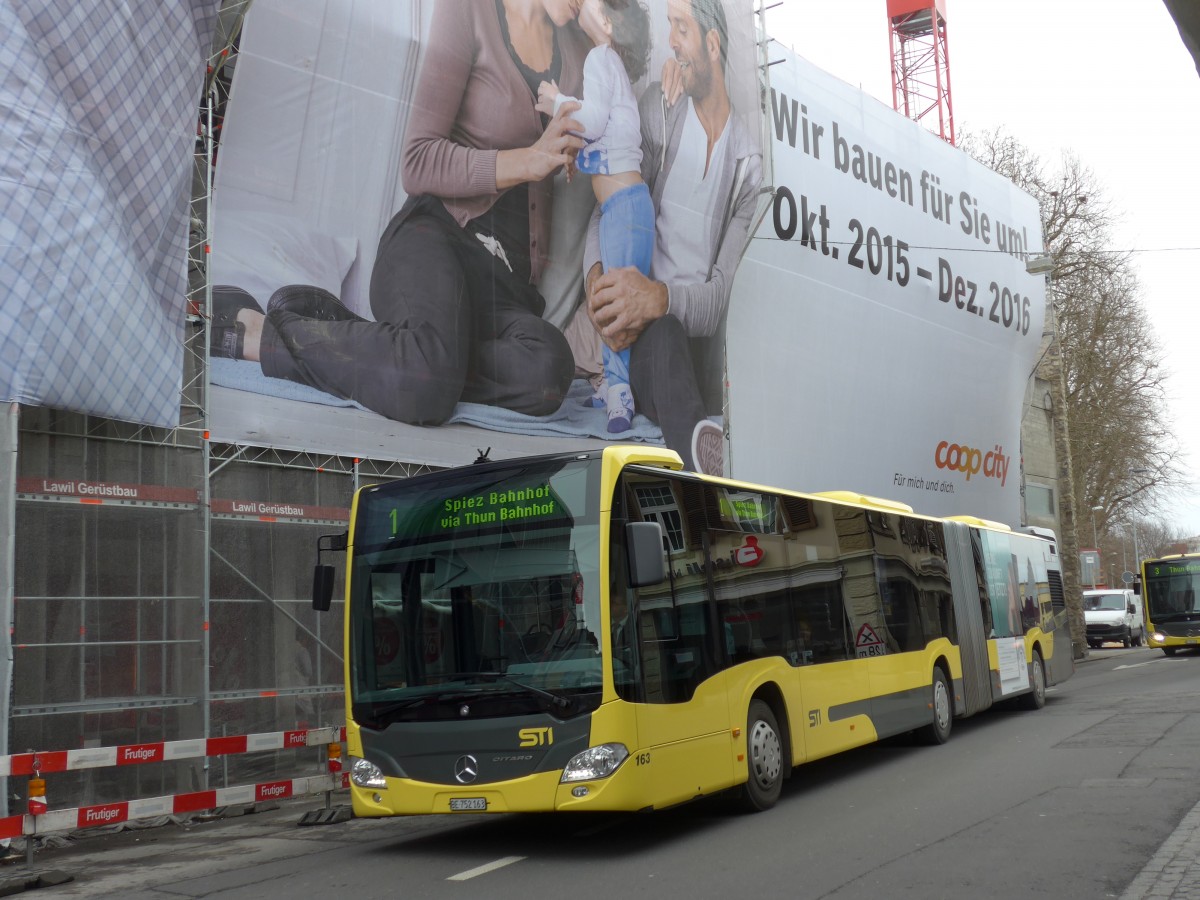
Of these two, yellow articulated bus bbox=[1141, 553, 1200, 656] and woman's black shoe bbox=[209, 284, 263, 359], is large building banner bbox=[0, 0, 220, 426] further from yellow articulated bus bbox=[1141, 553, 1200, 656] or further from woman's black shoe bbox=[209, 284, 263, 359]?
yellow articulated bus bbox=[1141, 553, 1200, 656]

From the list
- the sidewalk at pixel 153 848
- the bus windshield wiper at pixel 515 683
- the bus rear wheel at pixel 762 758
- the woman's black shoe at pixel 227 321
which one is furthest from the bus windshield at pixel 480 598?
the woman's black shoe at pixel 227 321

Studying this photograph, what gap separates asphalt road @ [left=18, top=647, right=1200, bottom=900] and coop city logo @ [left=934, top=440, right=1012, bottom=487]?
16924mm

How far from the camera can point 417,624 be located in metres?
8.44

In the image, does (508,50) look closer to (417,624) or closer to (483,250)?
(483,250)

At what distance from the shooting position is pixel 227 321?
1305cm

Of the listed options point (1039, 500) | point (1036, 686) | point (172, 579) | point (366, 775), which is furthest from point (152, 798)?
point (1039, 500)

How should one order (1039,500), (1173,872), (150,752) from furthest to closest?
(1039,500), (150,752), (1173,872)

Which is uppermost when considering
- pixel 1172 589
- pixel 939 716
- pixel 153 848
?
pixel 1172 589

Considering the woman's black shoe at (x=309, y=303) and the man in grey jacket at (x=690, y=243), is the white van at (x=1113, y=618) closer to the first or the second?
the man in grey jacket at (x=690, y=243)

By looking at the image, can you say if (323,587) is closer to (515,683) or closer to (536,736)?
(515,683)

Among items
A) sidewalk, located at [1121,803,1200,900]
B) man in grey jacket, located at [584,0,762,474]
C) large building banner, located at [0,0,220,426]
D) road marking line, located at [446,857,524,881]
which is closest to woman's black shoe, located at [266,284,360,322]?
large building banner, located at [0,0,220,426]

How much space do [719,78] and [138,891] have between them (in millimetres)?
16529

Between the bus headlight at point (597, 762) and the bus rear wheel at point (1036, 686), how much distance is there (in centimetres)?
1161

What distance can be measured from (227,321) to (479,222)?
13.6ft
